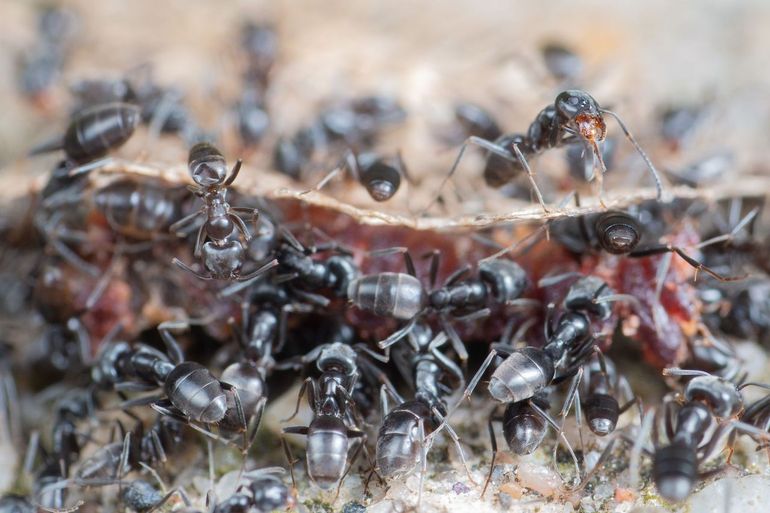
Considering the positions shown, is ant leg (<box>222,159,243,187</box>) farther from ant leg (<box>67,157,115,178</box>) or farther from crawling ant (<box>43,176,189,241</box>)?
ant leg (<box>67,157,115,178</box>)

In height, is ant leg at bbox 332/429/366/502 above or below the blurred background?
below

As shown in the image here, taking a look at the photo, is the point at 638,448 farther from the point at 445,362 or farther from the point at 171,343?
the point at 171,343

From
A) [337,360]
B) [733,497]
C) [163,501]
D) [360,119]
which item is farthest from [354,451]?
[360,119]

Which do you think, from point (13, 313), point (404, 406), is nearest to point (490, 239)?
point (404, 406)

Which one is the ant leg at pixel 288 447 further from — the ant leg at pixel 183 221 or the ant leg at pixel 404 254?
the ant leg at pixel 183 221

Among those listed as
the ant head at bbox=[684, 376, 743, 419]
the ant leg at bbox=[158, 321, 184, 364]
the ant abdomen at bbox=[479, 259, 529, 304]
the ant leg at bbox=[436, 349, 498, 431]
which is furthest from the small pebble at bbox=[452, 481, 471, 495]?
the ant leg at bbox=[158, 321, 184, 364]

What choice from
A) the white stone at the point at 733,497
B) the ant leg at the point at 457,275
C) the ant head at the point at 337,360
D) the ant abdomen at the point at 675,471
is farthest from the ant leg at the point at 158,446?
the white stone at the point at 733,497
